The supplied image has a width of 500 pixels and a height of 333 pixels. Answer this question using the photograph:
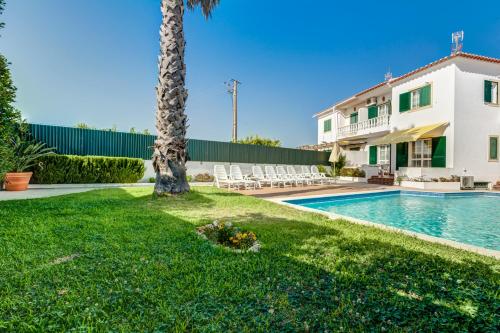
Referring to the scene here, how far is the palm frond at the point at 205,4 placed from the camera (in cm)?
1255

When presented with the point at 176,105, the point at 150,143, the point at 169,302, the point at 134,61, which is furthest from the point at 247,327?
the point at 134,61

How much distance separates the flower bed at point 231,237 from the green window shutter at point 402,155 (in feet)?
62.6

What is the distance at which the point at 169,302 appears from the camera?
2.62 m

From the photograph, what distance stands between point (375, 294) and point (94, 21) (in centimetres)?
1896

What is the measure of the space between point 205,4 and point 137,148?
10389 millimetres

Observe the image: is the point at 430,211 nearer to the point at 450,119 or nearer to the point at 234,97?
the point at 450,119

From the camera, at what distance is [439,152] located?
16.8 meters

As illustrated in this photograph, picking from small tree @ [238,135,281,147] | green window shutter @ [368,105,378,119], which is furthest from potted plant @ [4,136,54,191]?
green window shutter @ [368,105,378,119]

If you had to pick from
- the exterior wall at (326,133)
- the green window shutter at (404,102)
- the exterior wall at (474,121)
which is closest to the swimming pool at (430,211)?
the exterior wall at (474,121)

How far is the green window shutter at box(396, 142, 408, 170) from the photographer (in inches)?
766

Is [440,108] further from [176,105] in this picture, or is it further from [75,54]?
[75,54]

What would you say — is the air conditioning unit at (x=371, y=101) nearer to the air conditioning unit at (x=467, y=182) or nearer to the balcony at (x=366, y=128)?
the balcony at (x=366, y=128)

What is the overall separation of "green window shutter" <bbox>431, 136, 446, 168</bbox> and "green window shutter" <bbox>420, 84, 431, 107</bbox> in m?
2.80

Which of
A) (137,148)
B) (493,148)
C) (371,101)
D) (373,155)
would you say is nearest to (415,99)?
(371,101)
